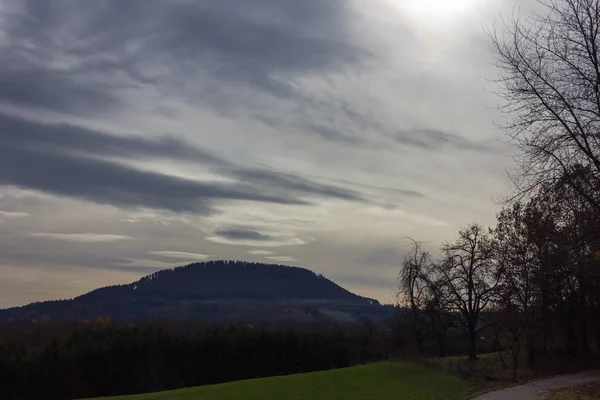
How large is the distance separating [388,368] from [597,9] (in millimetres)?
31753

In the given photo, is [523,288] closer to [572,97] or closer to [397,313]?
[397,313]

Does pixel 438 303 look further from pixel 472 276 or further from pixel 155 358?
pixel 155 358

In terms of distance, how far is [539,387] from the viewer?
27.4 m

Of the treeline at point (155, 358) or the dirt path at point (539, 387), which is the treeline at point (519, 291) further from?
the treeline at point (155, 358)

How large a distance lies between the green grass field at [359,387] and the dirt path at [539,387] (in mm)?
2405

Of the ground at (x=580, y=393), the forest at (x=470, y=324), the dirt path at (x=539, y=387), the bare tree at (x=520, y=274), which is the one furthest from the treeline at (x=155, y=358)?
the ground at (x=580, y=393)

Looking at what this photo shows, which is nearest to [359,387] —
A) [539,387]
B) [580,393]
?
[539,387]

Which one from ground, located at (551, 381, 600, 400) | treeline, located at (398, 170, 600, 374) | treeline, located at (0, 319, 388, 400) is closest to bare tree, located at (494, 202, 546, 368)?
treeline, located at (398, 170, 600, 374)

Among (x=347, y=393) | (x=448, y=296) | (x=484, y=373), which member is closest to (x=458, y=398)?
(x=347, y=393)

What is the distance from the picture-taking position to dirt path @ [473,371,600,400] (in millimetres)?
23844

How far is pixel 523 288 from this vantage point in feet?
130

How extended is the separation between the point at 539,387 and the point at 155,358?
55.7 m

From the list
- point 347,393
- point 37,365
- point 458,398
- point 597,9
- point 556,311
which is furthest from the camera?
point 37,365

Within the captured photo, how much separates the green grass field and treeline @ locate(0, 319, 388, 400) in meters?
23.3
